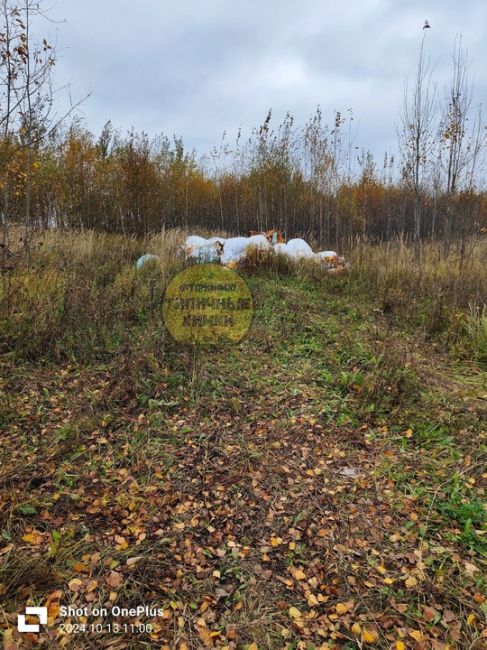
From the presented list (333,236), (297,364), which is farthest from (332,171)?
(297,364)

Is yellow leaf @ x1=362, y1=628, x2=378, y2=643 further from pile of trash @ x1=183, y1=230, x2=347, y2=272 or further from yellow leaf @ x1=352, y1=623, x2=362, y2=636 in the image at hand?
pile of trash @ x1=183, y1=230, x2=347, y2=272

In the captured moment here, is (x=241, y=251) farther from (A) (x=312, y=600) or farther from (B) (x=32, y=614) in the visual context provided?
(B) (x=32, y=614)

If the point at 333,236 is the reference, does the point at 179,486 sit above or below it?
below

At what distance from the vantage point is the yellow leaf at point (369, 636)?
4.47 feet

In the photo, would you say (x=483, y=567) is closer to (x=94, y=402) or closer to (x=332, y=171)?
(x=94, y=402)

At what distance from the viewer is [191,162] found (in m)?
10.8

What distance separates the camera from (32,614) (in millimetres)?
1367

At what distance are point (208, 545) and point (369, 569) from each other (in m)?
0.73

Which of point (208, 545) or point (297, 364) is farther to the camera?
point (297, 364)

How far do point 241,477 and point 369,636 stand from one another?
94 cm

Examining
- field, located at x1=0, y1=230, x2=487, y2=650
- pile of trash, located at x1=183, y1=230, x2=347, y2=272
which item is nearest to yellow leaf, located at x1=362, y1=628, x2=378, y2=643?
field, located at x1=0, y1=230, x2=487, y2=650

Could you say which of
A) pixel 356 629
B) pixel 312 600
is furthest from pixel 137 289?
pixel 356 629

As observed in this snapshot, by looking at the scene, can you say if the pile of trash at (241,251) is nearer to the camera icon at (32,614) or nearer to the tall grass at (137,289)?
the tall grass at (137,289)

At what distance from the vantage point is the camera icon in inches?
51.9
